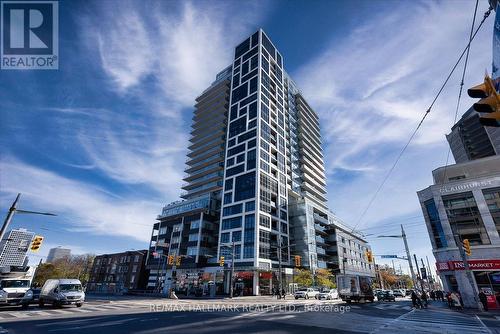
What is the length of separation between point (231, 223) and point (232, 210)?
3.22m

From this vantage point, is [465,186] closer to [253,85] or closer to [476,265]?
[476,265]

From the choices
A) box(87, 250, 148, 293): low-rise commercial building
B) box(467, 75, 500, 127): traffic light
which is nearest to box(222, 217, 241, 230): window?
box(87, 250, 148, 293): low-rise commercial building

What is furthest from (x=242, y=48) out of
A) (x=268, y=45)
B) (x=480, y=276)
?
(x=480, y=276)

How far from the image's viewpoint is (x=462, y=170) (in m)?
40.4

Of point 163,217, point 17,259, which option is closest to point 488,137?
point 163,217

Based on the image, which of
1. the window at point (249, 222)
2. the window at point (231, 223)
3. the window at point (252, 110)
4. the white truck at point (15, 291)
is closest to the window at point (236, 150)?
the window at point (252, 110)

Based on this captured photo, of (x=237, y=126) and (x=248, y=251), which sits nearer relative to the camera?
(x=248, y=251)

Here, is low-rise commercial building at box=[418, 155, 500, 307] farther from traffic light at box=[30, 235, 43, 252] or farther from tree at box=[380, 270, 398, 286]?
tree at box=[380, 270, 398, 286]

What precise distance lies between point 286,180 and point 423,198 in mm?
38604

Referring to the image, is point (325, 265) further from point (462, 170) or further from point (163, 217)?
point (163, 217)

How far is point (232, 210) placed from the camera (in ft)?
202

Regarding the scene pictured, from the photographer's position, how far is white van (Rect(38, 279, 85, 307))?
767 inches

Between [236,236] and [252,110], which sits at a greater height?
[252,110]

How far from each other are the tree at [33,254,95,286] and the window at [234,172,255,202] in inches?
2245
